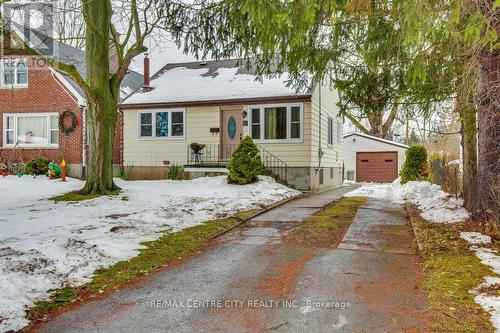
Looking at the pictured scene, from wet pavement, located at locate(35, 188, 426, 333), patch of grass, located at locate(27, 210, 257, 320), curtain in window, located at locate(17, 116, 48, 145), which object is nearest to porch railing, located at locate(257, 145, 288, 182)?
patch of grass, located at locate(27, 210, 257, 320)

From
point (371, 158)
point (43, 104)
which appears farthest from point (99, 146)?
point (371, 158)

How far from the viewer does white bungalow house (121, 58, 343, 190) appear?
52.3ft

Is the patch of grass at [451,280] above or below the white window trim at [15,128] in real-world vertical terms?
below

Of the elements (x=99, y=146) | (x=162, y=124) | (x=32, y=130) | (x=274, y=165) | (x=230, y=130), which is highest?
(x=162, y=124)

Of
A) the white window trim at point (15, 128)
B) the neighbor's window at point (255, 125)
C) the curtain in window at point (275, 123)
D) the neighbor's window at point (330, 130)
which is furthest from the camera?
the neighbor's window at point (330, 130)

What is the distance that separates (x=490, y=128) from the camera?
21.3 feet

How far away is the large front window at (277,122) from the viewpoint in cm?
1591

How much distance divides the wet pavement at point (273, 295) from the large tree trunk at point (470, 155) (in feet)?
7.54

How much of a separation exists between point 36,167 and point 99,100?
8.76 m

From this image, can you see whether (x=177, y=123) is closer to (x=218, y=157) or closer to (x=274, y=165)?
(x=218, y=157)

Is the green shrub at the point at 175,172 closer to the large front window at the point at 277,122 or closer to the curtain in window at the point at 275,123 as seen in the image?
the large front window at the point at 277,122

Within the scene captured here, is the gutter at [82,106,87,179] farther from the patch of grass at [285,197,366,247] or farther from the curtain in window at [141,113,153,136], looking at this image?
the patch of grass at [285,197,366,247]

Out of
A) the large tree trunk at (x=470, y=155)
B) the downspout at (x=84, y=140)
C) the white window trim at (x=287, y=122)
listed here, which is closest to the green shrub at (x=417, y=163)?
the white window trim at (x=287, y=122)

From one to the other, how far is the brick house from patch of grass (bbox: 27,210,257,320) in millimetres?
12639
